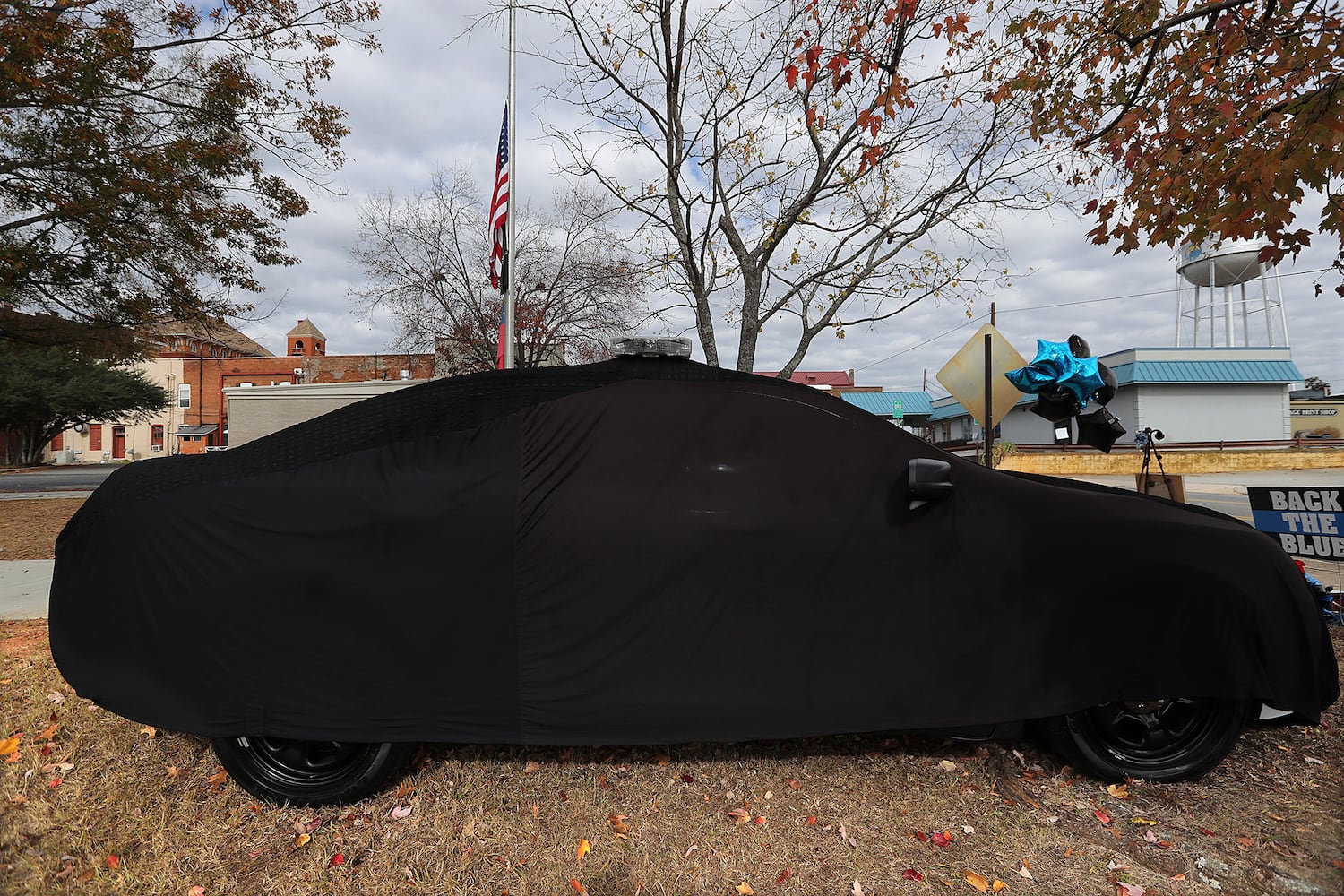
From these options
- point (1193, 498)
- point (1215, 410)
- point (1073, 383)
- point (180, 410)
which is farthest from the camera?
point (180, 410)

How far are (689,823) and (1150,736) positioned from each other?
1975mm

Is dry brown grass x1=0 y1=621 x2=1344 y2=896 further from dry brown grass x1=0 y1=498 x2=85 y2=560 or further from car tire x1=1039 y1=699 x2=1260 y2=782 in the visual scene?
dry brown grass x1=0 y1=498 x2=85 y2=560

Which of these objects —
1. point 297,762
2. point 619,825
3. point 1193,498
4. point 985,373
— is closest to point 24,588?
point 297,762

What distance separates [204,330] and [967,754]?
12717mm

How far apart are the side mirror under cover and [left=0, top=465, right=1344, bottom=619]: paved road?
15.6 feet

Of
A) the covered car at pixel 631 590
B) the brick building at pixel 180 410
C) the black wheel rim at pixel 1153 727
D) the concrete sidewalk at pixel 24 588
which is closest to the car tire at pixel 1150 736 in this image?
the black wheel rim at pixel 1153 727

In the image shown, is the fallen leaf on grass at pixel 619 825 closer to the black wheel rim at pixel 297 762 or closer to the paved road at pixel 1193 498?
the black wheel rim at pixel 297 762

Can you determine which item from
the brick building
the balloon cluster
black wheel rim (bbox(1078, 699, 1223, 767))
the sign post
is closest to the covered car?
black wheel rim (bbox(1078, 699, 1223, 767))

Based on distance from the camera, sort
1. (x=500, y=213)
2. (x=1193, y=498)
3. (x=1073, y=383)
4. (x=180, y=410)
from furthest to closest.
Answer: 1. (x=180, y=410)
2. (x=1193, y=498)
3. (x=500, y=213)
4. (x=1073, y=383)

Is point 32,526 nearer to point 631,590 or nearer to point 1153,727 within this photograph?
point 631,590

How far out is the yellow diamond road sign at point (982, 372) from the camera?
5.72 meters

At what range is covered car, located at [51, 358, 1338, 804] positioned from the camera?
2.34 meters

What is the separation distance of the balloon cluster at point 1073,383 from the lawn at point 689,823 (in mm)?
2155

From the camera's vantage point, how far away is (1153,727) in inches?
109
